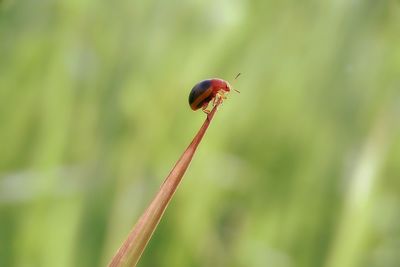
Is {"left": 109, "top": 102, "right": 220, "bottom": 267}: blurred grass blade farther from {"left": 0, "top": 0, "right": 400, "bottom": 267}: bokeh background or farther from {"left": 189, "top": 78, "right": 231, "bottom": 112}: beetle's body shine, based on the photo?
{"left": 0, "top": 0, "right": 400, "bottom": 267}: bokeh background

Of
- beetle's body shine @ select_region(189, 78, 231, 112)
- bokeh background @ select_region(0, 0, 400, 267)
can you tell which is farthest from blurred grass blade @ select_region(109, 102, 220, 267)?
bokeh background @ select_region(0, 0, 400, 267)

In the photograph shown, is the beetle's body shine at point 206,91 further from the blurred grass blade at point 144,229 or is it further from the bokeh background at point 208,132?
the bokeh background at point 208,132

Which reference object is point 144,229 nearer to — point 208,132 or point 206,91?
point 206,91

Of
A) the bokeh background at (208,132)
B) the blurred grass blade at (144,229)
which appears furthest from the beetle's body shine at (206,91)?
the bokeh background at (208,132)

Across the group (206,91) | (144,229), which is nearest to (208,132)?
(206,91)

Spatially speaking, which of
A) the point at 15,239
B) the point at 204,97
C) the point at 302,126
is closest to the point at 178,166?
the point at 204,97

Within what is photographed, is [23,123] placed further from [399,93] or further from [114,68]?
[399,93]

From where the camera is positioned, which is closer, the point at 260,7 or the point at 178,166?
the point at 178,166
